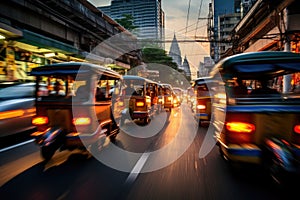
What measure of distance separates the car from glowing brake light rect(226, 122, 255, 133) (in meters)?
5.60

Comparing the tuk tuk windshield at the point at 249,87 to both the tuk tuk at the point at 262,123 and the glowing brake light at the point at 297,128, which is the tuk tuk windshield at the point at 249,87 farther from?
the glowing brake light at the point at 297,128

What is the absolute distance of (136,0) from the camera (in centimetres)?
6191

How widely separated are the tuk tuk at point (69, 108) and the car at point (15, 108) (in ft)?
5.50

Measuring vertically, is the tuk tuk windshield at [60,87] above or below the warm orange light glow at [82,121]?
above

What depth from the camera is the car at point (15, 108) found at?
6988 mm

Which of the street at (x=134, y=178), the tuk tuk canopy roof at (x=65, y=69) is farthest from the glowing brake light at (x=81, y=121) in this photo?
the tuk tuk canopy roof at (x=65, y=69)

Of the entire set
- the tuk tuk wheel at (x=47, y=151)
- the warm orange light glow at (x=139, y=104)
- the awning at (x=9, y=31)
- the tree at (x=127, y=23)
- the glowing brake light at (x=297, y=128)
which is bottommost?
the tuk tuk wheel at (x=47, y=151)

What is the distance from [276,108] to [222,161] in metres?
2.08

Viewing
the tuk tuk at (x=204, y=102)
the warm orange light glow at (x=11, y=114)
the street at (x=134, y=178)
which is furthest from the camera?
the tuk tuk at (x=204, y=102)

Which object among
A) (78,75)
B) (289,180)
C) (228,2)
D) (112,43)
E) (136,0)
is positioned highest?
(228,2)

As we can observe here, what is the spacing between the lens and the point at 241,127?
4125mm

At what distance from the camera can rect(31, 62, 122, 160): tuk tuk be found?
5.34m

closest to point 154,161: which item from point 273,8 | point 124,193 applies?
point 124,193

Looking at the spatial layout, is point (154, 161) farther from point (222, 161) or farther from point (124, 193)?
point (124, 193)
